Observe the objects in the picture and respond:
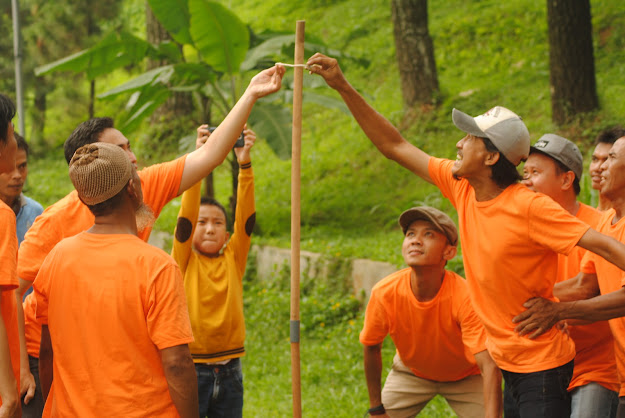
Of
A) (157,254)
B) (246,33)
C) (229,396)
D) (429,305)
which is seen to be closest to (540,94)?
(246,33)

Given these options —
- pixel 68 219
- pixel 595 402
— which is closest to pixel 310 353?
pixel 595 402

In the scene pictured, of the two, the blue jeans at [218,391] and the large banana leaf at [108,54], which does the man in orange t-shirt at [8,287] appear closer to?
the blue jeans at [218,391]

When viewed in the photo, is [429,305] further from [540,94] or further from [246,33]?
[540,94]

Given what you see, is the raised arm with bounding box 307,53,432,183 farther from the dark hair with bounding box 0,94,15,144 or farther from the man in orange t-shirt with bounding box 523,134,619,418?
the dark hair with bounding box 0,94,15,144

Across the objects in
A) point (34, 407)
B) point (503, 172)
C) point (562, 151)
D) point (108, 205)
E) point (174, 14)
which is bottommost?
point (34, 407)

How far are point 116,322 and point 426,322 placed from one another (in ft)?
7.52

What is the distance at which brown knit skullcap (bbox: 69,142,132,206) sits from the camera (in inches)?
122

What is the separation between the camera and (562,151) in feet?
14.8

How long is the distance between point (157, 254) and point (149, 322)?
0.27 m

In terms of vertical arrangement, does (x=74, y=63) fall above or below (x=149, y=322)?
above

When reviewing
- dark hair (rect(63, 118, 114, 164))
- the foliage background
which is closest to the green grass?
the foliage background

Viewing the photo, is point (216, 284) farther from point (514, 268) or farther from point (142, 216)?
point (514, 268)

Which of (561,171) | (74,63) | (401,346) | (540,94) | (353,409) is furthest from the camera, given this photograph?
(540,94)

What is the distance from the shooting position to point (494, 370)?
14.1 ft
